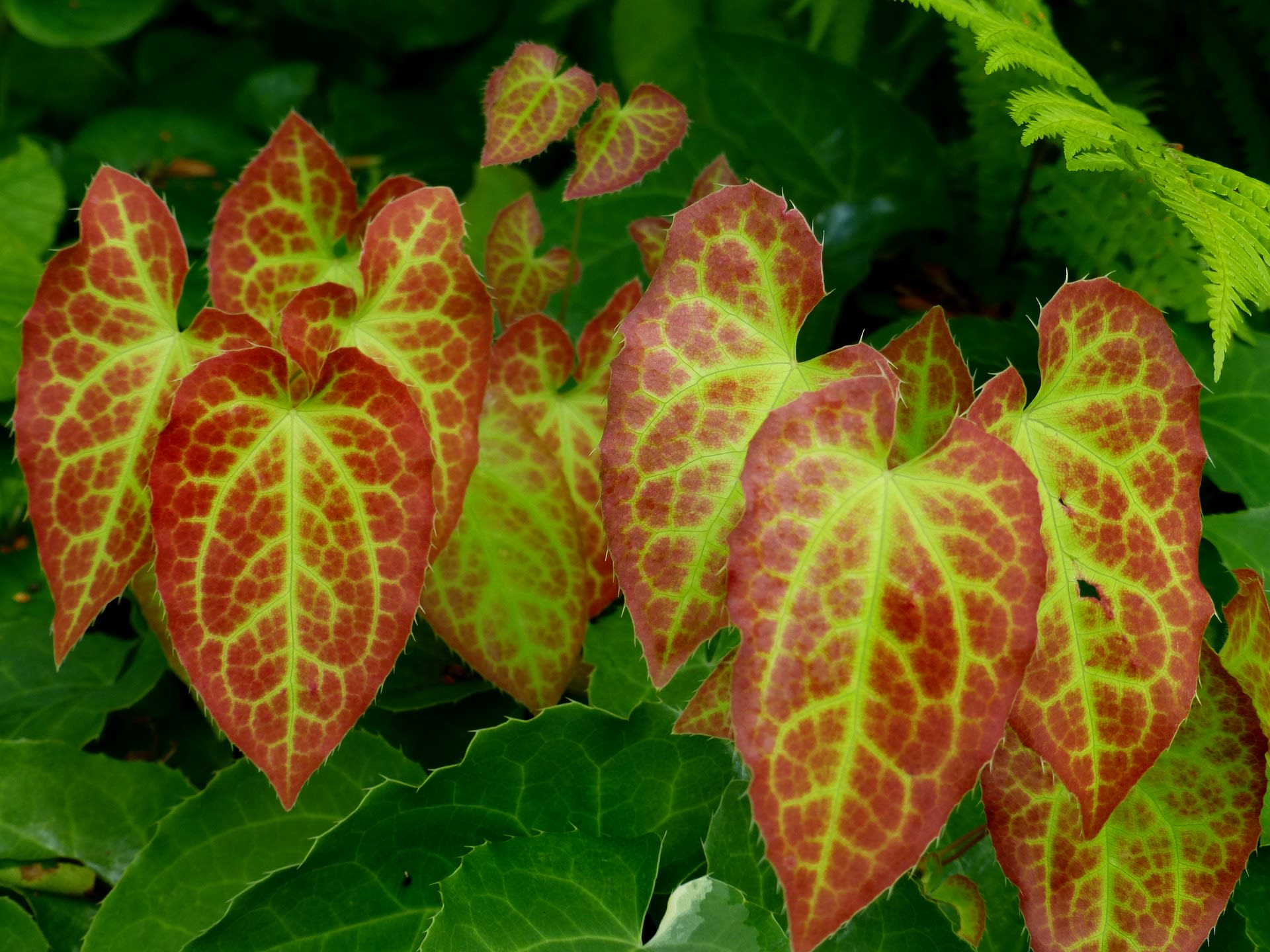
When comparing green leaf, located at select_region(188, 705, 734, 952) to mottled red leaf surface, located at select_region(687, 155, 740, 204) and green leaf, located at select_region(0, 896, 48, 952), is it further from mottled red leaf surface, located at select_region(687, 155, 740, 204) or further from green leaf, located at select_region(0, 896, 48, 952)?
mottled red leaf surface, located at select_region(687, 155, 740, 204)

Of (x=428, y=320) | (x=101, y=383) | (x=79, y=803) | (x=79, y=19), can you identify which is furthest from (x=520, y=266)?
(x=79, y=19)

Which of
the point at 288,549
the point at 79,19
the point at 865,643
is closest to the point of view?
the point at 865,643

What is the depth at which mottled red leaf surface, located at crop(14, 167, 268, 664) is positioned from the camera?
29.4 inches

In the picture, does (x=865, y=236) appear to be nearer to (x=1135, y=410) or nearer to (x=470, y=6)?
(x=1135, y=410)

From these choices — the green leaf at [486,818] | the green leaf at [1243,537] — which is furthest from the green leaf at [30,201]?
the green leaf at [1243,537]

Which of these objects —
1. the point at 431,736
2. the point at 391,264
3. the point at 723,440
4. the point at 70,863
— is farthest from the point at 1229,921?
the point at 70,863

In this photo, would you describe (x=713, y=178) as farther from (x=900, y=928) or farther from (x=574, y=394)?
(x=900, y=928)

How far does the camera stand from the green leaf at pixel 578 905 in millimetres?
692

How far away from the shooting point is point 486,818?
835mm

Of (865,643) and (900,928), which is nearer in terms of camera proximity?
(865,643)

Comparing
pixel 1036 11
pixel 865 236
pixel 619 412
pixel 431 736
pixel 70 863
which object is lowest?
pixel 70 863

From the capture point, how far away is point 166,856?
0.87 meters

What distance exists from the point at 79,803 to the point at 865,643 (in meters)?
0.76

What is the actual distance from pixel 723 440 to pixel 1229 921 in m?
0.57
